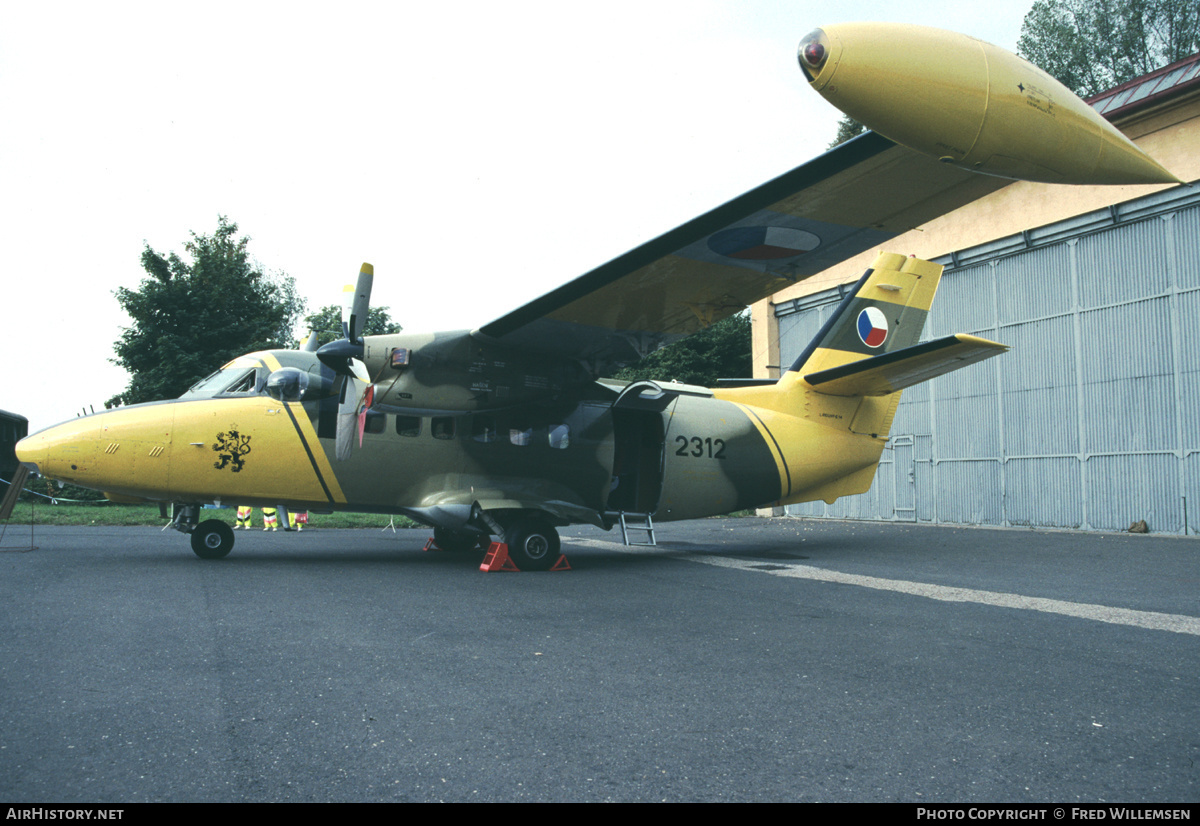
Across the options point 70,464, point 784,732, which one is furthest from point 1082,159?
point 70,464

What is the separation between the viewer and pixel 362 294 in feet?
28.7

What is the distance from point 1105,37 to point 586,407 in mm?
35741

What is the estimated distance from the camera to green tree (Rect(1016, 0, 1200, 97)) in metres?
30.8

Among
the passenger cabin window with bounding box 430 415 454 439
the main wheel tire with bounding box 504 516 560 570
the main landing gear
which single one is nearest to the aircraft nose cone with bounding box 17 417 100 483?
the passenger cabin window with bounding box 430 415 454 439

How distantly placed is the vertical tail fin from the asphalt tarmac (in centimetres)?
531

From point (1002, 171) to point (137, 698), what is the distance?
4783mm

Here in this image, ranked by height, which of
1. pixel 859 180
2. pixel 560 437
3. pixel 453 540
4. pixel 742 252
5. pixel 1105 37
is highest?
pixel 1105 37

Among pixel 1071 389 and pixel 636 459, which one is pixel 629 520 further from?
pixel 1071 389

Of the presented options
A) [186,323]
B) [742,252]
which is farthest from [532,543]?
[186,323]

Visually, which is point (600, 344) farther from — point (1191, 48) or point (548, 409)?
point (1191, 48)

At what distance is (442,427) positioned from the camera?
31.6ft

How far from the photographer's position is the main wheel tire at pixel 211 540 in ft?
30.4

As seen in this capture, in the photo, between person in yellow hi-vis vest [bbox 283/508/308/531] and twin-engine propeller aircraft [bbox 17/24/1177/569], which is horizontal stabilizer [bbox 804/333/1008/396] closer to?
twin-engine propeller aircraft [bbox 17/24/1177/569]

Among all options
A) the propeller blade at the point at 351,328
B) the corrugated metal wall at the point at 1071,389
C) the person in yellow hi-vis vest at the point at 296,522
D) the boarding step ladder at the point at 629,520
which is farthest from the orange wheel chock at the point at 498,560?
the corrugated metal wall at the point at 1071,389
